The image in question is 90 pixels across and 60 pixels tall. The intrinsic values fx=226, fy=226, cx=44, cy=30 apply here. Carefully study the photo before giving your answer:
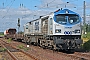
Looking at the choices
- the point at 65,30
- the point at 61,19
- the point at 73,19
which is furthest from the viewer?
the point at 73,19

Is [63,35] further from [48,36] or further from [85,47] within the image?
[85,47]

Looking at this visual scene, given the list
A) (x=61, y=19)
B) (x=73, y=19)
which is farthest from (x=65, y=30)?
(x=73, y=19)

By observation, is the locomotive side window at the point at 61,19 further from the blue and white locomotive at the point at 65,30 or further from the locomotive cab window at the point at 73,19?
the locomotive cab window at the point at 73,19

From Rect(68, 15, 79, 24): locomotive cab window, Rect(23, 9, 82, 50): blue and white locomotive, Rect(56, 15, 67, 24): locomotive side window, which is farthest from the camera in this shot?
Rect(68, 15, 79, 24): locomotive cab window

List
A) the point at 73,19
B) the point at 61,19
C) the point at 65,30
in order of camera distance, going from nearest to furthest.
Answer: the point at 65,30, the point at 61,19, the point at 73,19

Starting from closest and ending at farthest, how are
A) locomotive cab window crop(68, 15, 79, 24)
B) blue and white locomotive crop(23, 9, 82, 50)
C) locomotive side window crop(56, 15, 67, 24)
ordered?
1. blue and white locomotive crop(23, 9, 82, 50)
2. locomotive side window crop(56, 15, 67, 24)
3. locomotive cab window crop(68, 15, 79, 24)

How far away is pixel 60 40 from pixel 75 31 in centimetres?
164

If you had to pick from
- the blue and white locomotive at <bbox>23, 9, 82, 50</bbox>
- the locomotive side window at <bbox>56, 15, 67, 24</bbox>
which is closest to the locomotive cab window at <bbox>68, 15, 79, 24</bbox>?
the blue and white locomotive at <bbox>23, 9, 82, 50</bbox>

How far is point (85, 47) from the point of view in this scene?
2423 centimetres

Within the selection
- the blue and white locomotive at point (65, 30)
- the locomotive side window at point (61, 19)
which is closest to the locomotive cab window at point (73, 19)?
the blue and white locomotive at point (65, 30)

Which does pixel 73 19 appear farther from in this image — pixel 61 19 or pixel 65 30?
pixel 65 30

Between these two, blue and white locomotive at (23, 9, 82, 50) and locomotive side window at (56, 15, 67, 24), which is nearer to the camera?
blue and white locomotive at (23, 9, 82, 50)

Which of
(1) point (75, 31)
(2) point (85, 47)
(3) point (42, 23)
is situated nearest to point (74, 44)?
(1) point (75, 31)

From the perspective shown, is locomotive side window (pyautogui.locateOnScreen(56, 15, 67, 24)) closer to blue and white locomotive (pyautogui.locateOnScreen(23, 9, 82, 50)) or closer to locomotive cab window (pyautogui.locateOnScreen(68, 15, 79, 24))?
blue and white locomotive (pyautogui.locateOnScreen(23, 9, 82, 50))
